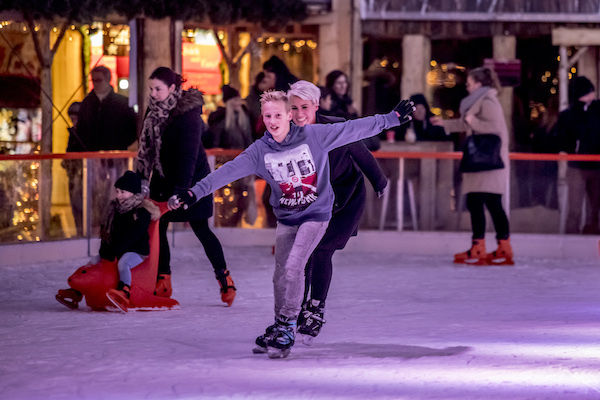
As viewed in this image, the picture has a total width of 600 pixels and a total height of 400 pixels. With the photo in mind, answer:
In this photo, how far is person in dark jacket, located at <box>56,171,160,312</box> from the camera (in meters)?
Answer: 9.16

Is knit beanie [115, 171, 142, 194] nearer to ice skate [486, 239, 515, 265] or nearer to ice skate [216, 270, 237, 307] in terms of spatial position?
ice skate [216, 270, 237, 307]

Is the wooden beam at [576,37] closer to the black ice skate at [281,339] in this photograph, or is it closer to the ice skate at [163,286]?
the ice skate at [163,286]

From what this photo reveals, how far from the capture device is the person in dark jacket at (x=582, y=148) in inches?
545

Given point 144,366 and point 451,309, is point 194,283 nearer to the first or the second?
point 451,309

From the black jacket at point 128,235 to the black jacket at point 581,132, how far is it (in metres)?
6.03

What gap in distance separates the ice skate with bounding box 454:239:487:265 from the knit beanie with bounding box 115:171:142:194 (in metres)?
4.54

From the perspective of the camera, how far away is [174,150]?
30.6 feet

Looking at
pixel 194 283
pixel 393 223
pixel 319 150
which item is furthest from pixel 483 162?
pixel 319 150

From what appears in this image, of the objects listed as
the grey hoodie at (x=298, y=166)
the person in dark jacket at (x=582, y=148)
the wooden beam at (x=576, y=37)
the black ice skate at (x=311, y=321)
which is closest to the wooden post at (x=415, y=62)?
the wooden beam at (x=576, y=37)

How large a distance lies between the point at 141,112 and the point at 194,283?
5229mm

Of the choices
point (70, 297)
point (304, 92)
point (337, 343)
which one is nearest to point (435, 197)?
point (70, 297)

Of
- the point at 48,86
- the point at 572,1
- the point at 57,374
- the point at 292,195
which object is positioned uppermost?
the point at 572,1

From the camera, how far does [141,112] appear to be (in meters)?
15.9

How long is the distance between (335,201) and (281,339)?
48.3 inches
